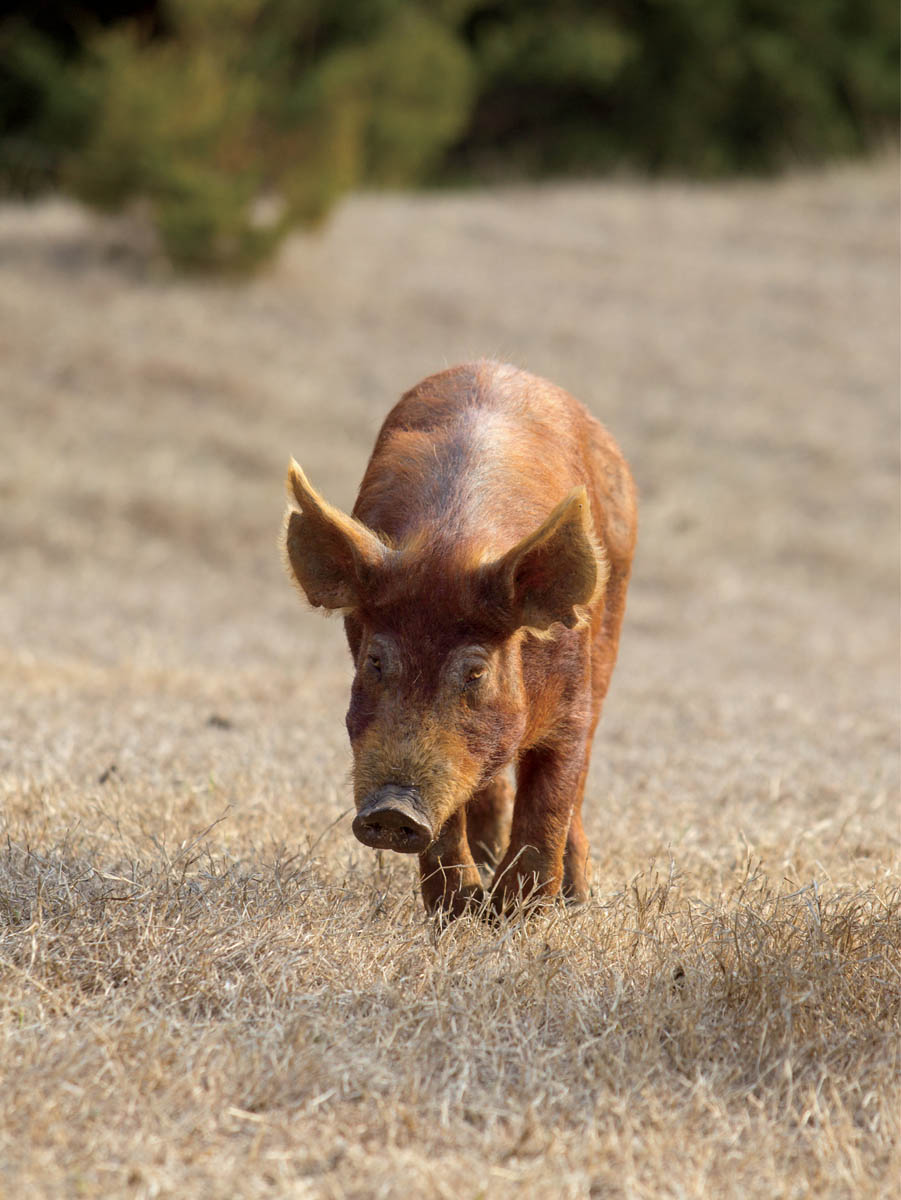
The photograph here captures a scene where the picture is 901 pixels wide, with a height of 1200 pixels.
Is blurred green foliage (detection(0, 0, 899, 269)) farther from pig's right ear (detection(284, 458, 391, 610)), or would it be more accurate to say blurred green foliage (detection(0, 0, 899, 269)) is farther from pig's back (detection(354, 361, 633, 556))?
pig's right ear (detection(284, 458, 391, 610))

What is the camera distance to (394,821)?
3162 millimetres

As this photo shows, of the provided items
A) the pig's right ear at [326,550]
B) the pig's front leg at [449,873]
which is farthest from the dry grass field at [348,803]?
the pig's right ear at [326,550]

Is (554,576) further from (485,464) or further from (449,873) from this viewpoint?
(449,873)

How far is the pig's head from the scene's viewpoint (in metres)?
3.32

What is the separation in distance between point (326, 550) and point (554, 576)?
22.2 inches

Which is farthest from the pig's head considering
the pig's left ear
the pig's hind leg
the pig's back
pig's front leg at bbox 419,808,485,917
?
the pig's hind leg

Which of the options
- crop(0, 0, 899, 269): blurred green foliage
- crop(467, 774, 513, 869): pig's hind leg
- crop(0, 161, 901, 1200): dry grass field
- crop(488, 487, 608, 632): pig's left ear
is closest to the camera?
crop(0, 161, 901, 1200): dry grass field

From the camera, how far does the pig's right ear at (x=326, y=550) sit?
138 inches

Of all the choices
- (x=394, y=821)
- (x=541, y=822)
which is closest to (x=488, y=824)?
(x=541, y=822)

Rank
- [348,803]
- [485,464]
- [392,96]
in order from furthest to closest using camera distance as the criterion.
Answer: [392,96], [348,803], [485,464]

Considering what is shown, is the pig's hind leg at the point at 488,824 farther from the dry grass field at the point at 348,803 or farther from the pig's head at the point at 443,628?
the pig's head at the point at 443,628

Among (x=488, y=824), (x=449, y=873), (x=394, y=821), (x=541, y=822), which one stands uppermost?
(x=394, y=821)

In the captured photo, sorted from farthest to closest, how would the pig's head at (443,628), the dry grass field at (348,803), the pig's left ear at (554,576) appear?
the pig's left ear at (554,576) → the pig's head at (443,628) → the dry grass field at (348,803)

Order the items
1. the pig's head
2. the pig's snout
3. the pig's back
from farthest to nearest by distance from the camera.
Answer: the pig's back < the pig's head < the pig's snout
